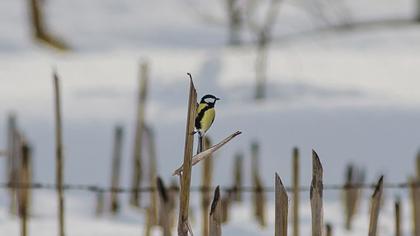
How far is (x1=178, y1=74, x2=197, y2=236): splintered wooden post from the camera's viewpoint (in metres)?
1.80

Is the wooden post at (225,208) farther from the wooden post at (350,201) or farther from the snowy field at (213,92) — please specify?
the wooden post at (350,201)

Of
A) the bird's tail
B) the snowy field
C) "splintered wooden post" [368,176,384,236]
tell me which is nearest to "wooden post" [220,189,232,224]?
the snowy field

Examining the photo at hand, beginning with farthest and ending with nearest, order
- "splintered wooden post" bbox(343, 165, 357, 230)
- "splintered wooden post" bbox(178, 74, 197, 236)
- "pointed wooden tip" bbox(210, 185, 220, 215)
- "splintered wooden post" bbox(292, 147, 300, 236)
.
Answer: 1. "splintered wooden post" bbox(343, 165, 357, 230)
2. "splintered wooden post" bbox(292, 147, 300, 236)
3. "pointed wooden tip" bbox(210, 185, 220, 215)
4. "splintered wooden post" bbox(178, 74, 197, 236)

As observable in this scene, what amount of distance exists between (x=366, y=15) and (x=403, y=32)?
70.6 inches

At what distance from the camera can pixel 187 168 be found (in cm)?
190

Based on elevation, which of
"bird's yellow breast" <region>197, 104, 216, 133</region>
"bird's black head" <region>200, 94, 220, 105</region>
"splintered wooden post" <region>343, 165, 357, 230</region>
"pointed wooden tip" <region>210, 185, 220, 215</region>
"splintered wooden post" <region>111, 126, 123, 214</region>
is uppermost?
"splintered wooden post" <region>111, 126, 123, 214</region>

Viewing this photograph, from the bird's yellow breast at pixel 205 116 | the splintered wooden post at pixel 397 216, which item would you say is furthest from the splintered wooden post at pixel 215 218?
the splintered wooden post at pixel 397 216

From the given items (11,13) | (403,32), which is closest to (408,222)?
(403,32)

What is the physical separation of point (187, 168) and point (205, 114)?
232mm

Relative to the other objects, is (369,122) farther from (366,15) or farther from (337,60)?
(366,15)

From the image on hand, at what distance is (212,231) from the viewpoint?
1.98 meters

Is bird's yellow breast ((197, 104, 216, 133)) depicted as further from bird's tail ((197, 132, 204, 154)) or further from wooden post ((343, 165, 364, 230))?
wooden post ((343, 165, 364, 230))

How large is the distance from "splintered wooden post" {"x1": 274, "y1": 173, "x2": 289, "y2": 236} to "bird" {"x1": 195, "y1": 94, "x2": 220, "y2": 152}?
0.28 metres

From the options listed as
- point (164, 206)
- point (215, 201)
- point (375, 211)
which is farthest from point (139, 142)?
point (215, 201)
